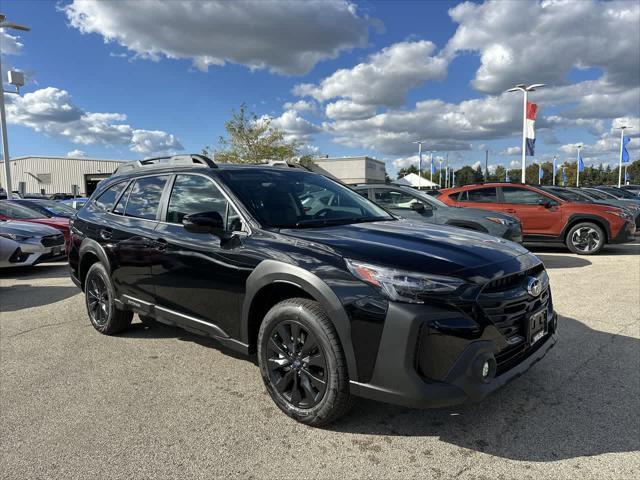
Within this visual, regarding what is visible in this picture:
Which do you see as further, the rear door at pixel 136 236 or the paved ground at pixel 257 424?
the rear door at pixel 136 236

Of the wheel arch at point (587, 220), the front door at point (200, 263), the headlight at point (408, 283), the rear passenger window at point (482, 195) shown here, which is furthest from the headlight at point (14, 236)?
the wheel arch at point (587, 220)

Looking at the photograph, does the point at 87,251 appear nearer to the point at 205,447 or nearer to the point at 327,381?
the point at 205,447

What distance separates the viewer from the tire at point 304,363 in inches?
105

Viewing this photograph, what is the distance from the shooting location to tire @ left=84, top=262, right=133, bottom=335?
181 inches

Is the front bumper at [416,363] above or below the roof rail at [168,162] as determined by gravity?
below

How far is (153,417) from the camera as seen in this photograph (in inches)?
121

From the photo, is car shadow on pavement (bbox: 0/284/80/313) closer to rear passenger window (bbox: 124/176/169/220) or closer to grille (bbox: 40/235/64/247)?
grille (bbox: 40/235/64/247)

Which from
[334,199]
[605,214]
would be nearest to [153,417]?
[334,199]

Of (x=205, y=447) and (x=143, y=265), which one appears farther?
(x=143, y=265)

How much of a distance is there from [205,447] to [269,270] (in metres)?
1.11

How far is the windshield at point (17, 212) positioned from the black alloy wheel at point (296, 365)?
34.9 ft

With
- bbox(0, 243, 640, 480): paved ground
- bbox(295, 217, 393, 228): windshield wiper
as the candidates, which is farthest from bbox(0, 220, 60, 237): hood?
bbox(295, 217, 393, 228): windshield wiper

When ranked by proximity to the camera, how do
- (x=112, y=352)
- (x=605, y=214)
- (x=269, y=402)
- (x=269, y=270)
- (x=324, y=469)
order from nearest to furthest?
(x=324, y=469)
(x=269, y=270)
(x=269, y=402)
(x=112, y=352)
(x=605, y=214)

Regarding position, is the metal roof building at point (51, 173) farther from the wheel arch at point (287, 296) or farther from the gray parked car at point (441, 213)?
the wheel arch at point (287, 296)
